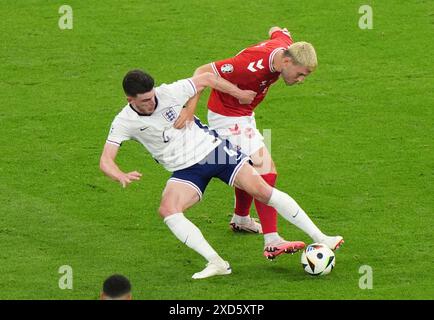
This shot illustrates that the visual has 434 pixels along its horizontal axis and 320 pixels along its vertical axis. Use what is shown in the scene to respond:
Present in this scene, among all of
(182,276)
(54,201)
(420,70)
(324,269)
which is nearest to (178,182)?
(182,276)

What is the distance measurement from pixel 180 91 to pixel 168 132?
0.42 meters

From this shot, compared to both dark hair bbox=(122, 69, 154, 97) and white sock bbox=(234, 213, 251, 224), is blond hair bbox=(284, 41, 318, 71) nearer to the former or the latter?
dark hair bbox=(122, 69, 154, 97)

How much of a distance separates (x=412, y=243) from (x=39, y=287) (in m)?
3.81

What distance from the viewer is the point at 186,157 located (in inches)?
448

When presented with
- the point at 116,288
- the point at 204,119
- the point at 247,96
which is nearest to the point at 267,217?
the point at 247,96

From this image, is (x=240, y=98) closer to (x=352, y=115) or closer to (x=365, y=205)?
(x=365, y=205)

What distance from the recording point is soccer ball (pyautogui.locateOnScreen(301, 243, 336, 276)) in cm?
1095

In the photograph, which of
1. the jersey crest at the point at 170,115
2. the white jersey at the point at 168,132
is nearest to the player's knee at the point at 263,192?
the white jersey at the point at 168,132

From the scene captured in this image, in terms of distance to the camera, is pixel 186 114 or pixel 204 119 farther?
pixel 204 119

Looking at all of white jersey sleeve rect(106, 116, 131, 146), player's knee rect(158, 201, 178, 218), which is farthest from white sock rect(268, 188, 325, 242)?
white jersey sleeve rect(106, 116, 131, 146)

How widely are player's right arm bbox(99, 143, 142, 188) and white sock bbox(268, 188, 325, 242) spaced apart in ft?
4.81

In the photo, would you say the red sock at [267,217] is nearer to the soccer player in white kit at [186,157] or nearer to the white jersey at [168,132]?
the soccer player in white kit at [186,157]

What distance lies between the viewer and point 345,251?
1170cm

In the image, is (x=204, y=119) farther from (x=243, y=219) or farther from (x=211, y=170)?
(x=211, y=170)
